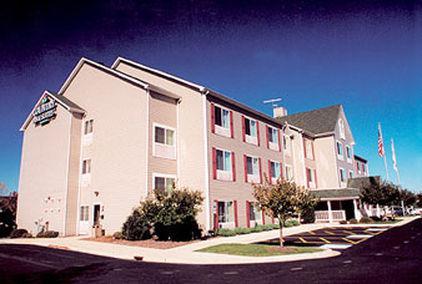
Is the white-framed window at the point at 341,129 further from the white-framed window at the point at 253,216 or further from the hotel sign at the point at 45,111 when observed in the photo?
the hotel sign at the point at 45,111

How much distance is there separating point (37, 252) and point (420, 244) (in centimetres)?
1899

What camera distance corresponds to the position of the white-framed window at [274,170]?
31.5 metres

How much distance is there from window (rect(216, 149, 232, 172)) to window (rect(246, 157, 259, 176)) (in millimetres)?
2876

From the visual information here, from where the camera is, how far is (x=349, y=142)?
47.5m

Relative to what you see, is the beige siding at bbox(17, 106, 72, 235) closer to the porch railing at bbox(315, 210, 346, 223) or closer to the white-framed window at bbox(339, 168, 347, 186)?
the porch railing at bbox(315, 210, 346, 223)

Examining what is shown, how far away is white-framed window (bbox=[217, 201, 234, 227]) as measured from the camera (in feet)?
79.6

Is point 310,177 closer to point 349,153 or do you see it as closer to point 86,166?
point 349,153

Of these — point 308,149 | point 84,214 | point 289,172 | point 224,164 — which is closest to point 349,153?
point 308,149

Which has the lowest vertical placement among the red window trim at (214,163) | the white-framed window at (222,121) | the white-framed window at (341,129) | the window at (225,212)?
the window at (225,212)

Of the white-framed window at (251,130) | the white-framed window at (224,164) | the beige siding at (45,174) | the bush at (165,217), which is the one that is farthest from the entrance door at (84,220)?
the white-framed window at (251,130)

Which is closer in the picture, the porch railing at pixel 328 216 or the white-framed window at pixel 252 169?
the white-framed window at pixel 252 169

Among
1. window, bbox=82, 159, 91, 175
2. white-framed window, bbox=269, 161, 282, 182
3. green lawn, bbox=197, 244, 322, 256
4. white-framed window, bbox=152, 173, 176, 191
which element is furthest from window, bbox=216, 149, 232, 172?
window, bbox=82, 159, 91, 175

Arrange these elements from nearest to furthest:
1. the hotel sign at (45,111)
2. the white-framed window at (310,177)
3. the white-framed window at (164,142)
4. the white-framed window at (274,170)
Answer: the white-framed window at (164,142)
the hotel sign at (45,111)
the white-framed window at (274,170)
the white-framed window at (310,177)

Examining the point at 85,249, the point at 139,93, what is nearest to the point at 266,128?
the point at 139,93
